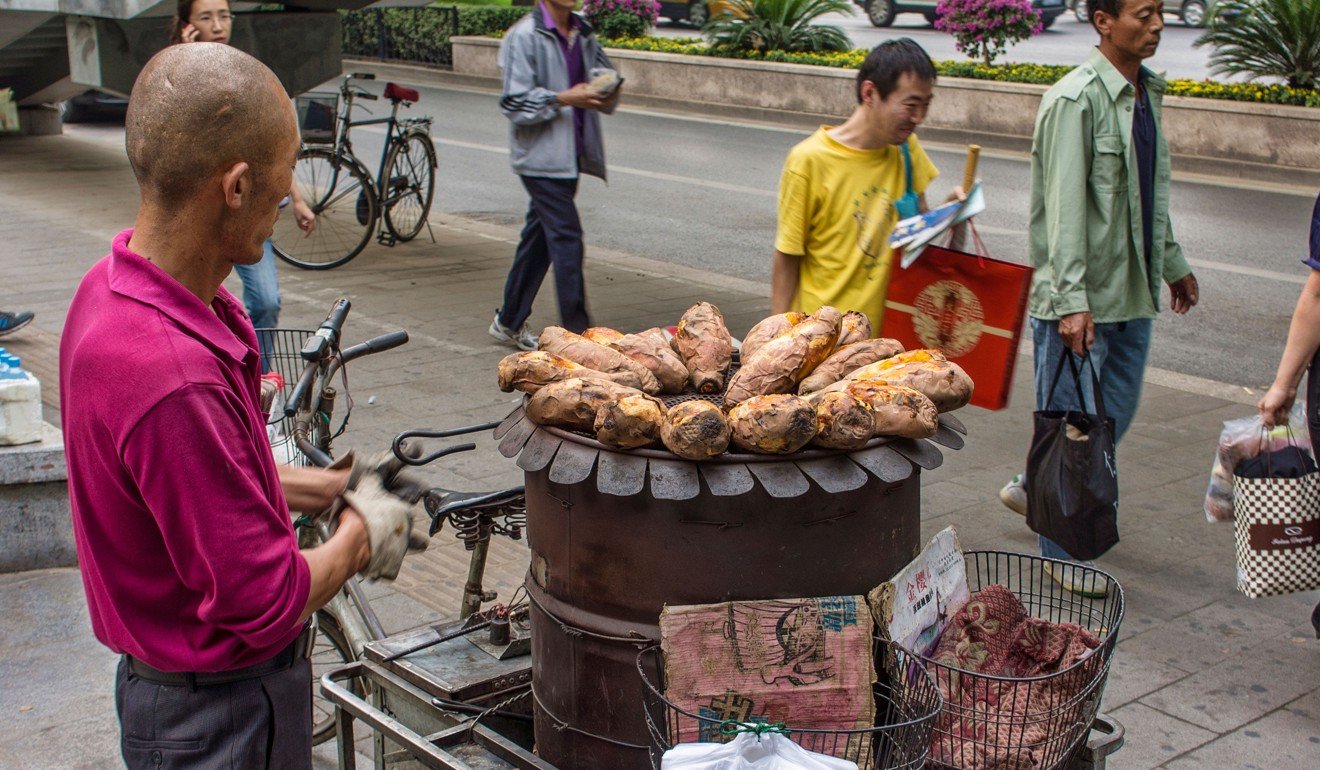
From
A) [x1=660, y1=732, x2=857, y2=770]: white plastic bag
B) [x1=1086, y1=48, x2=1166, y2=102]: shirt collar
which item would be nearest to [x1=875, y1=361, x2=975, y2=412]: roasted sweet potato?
[x1=660, y1=732, x2=857, y2=770]: white plastic bag

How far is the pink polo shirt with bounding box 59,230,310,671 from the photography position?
1909mm

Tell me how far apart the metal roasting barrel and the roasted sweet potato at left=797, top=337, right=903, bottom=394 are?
0.30 metres

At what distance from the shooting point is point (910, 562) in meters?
2.80

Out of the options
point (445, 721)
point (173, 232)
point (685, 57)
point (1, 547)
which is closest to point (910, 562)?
point (445, 721)

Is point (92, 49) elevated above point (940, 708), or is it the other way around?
point (92, 49)

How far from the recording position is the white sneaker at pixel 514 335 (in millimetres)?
7832

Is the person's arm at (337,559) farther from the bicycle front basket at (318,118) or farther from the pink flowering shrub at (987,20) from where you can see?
the pink flowering shrub at (987,20)

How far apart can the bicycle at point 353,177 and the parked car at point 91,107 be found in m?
8.33

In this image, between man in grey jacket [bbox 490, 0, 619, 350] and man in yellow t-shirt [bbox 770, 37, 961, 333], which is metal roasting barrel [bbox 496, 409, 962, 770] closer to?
man in yellow t-shirt [bbox 770, 37, 961, 333]

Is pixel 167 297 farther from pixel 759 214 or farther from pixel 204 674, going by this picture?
pixel 759 214

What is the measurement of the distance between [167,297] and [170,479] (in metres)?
0.29

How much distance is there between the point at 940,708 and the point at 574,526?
2.59ft

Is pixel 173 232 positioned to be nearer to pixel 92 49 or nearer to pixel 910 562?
pixel 910 562

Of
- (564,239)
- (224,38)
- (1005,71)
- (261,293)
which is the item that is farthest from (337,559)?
(1005,71)
